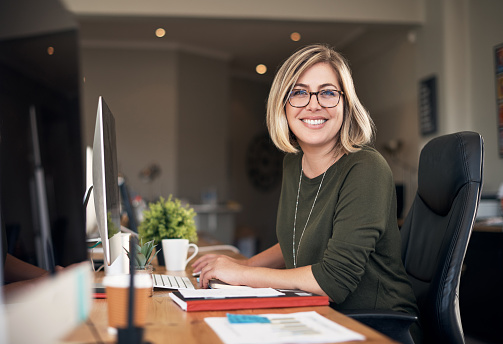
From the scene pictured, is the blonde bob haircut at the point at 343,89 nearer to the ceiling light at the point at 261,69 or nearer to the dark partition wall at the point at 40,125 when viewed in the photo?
the dark partition wall at the point at 40,125

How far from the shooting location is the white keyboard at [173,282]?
1300mm

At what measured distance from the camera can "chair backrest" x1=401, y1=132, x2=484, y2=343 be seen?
128 cm

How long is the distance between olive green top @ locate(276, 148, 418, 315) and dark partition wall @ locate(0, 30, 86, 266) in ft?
2.28

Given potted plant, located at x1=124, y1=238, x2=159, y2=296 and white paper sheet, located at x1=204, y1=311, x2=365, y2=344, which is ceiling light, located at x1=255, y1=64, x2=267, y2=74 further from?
white paper sheet, located at x1=204, y1=311, x2=365, y2=344

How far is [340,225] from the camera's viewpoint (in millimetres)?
1271

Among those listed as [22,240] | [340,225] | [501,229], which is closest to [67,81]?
[22,240]

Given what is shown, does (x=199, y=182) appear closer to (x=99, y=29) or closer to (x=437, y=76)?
(x=99, y=29)

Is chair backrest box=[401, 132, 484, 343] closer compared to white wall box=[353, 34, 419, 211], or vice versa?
chair backrest box=[401, 132, 484, 343]

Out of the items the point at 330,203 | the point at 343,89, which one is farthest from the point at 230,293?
the point at 343,89

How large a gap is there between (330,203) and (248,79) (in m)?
8.06

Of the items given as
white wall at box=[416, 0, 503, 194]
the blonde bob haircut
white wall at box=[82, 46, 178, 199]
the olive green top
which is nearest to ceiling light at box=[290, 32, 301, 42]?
white wall at box=[82, 46, 178, 199]

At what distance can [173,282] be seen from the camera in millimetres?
1379

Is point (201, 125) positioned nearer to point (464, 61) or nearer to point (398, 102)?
point (398, 102)

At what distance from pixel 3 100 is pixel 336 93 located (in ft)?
3.24
